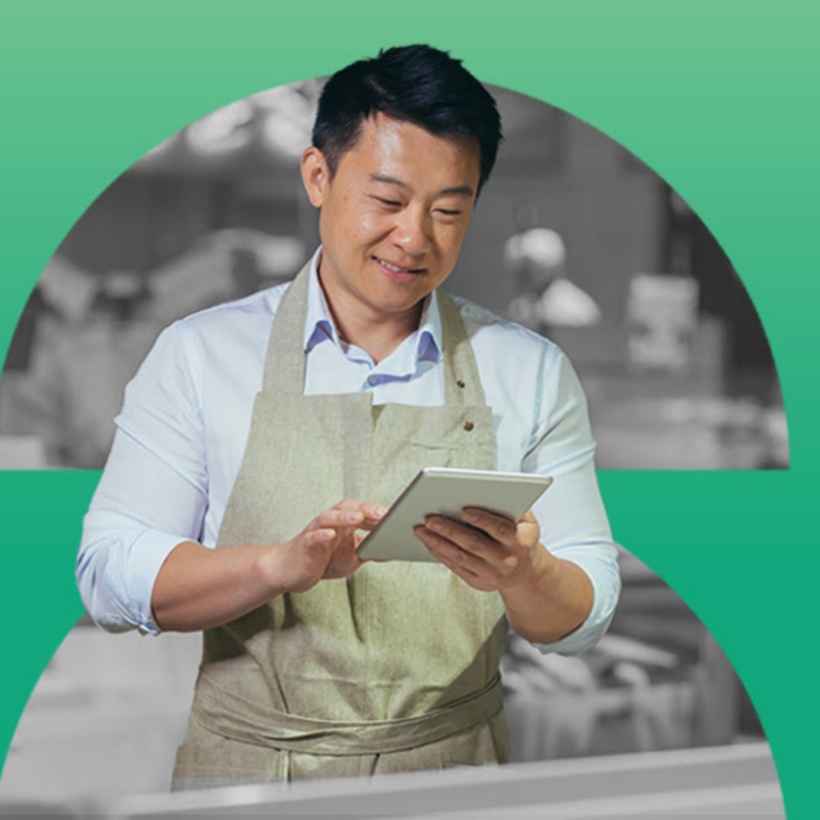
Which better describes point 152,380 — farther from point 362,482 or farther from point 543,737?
point 543,737

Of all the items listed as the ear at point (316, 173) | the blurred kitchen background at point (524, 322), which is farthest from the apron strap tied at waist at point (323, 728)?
the ear at point (316, 173)

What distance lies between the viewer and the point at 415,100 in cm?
142

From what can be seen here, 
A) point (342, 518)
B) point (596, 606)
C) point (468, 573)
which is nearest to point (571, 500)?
point (596, 606)

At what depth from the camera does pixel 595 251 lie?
181 cm

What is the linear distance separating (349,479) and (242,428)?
14cm

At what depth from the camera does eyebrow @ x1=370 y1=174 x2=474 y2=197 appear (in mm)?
1420

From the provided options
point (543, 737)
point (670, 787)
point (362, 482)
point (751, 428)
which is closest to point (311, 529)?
point (362, 482)

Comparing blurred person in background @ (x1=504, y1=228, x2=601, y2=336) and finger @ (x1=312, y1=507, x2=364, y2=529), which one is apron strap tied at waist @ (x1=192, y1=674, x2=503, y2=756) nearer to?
finger @ (x1=312, y1=507, x2=364, y2=529)

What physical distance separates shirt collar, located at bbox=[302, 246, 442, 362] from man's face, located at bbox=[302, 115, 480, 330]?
0.06 m

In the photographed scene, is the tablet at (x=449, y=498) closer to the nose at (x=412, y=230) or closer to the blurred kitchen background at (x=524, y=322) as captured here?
the nose at (x=412, y=230)

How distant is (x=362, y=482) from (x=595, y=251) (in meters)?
0.56

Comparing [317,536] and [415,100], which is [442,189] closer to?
[415,100]

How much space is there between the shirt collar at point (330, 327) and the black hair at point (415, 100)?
15 cm

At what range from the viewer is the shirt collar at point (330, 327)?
1536mm
